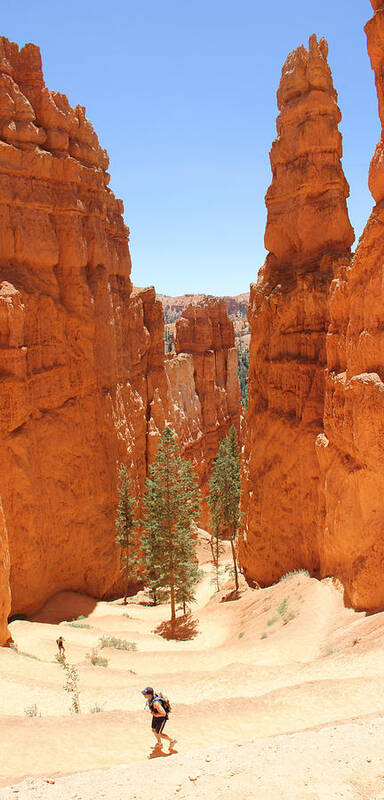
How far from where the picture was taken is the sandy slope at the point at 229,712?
6.67 m

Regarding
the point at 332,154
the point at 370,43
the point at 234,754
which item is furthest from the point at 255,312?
the point at 234,754

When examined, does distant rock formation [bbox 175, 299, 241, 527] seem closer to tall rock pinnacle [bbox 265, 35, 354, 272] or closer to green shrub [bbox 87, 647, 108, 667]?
tall rock pinnacle [bbox 265, 35, 354, 272]

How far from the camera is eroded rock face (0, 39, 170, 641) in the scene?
22.2 meters

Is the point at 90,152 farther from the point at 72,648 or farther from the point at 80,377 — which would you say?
the point at 72,648

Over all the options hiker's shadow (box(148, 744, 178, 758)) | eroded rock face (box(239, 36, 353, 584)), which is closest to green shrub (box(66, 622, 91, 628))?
eroded rock face (box(239, 36, 353, 584))

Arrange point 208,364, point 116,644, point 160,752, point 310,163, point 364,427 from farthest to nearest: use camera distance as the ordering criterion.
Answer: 1. point 208,364
2. point 310,163
3. point 116,644
4. point 364,427
5. point 160,752

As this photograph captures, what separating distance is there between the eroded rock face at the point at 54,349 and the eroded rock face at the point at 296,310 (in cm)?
857

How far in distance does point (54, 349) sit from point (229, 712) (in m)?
18.6

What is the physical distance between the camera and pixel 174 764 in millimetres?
7551

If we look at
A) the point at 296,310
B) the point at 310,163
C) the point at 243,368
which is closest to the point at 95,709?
the point at 296,310

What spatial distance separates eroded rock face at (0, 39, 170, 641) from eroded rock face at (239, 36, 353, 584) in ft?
28.1

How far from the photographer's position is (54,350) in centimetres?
2488

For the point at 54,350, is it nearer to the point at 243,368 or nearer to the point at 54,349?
the point at 54,349

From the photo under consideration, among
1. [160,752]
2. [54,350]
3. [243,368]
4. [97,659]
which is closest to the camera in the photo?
[160,752]
